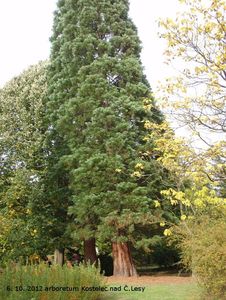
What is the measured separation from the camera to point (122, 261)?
598 inches

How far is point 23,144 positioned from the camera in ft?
63.7

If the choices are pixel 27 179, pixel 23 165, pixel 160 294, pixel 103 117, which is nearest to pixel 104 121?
pixel 103 117

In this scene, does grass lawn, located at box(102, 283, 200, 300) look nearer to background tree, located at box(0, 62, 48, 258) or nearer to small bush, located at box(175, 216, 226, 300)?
small bush, located at box(175, 216, 226, 300)

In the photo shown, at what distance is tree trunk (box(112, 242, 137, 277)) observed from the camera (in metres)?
15.1

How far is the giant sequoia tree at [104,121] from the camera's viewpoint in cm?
1471

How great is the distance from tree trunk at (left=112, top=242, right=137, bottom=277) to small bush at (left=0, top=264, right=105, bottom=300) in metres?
6.06

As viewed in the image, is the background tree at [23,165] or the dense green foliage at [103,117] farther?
the background tree at [23,165]

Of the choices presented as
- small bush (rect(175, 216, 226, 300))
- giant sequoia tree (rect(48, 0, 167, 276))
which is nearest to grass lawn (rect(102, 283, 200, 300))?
small bush (rect(175, 216, 226, 300))

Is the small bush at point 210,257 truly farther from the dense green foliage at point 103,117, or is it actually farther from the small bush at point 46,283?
the dense green foliage at point 103,117

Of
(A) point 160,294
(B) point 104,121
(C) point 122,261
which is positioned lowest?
(A) point 160,294

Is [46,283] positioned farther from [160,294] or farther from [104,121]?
[104,121]

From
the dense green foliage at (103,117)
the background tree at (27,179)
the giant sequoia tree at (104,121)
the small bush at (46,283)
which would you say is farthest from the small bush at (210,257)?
the background tree at (27,179)

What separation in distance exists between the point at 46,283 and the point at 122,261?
747cm

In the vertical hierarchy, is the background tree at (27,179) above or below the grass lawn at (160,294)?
Answer: above
